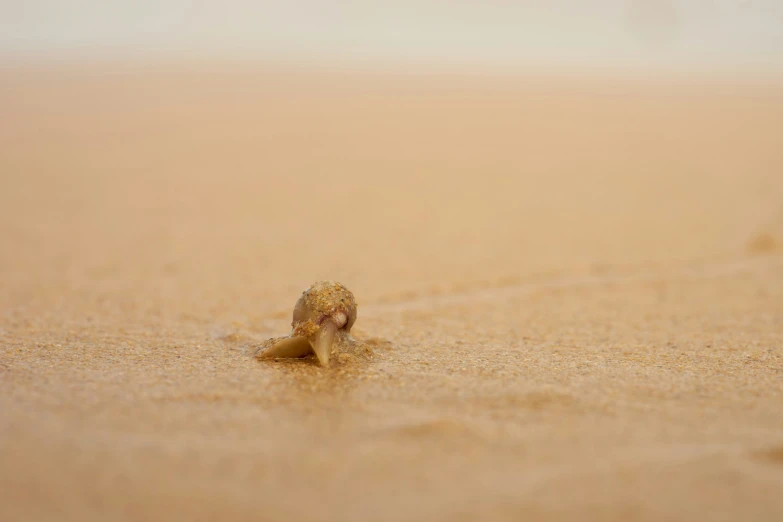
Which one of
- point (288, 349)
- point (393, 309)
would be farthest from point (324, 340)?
point (393, 309)

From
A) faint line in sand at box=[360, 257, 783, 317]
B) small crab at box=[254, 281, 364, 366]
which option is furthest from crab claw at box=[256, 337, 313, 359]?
faint line in sand at box=[360, 257, 783, 317]

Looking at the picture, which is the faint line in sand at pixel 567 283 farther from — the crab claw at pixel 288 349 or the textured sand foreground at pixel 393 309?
the crab claw at pixel 288 349

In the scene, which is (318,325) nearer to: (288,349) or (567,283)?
(288,349)

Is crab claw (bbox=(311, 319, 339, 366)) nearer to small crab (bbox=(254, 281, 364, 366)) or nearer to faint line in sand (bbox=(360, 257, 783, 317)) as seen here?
small crab (bbox=(254, 281, 364, 366))

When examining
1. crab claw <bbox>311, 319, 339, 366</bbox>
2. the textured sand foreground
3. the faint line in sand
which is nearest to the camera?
the textured sand foreground

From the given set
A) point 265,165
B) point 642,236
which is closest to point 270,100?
point 265,165

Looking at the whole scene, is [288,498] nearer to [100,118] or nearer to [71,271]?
[71,271]

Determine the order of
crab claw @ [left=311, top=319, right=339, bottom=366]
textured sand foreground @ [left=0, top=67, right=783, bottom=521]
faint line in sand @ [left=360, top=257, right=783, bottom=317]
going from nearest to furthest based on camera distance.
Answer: textured sand foreground @ [left=0, top=67, right=783, bottom=521] < crab claw @ [left=311, top=319, right=339, bottom=366] < faint line in sand @ [left=360, top=257, right=783, bottom=317]
